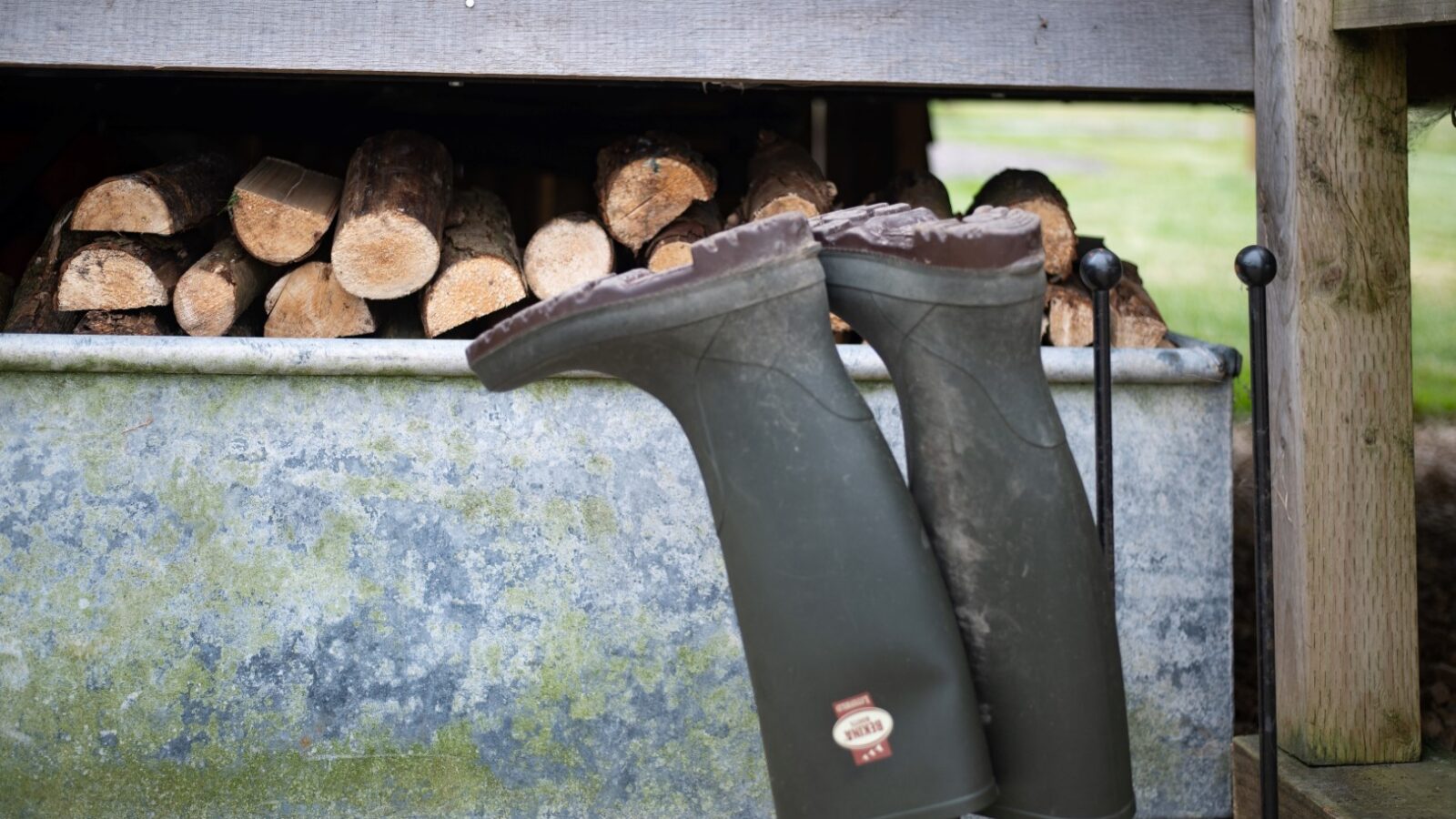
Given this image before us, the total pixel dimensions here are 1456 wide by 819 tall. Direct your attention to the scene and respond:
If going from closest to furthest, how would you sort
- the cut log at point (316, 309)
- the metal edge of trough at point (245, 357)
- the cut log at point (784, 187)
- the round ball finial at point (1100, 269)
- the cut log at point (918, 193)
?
the round ball finial at point (1100, 269) → the metal edge of trough at point (245, 357) → the cut log at point (316, 309) → the cut log at point (784, 187) → the cut log at point (918, 193)

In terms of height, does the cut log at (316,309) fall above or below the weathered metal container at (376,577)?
above

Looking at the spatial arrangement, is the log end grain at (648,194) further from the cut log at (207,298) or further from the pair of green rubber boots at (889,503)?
the pair of green rubber boots at (889,503)

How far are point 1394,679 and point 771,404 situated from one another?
50.2 inches

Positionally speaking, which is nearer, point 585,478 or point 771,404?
point 771,404

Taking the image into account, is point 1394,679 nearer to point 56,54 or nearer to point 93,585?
point 93,585

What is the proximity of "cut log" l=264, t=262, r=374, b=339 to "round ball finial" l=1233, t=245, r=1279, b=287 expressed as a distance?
130cm

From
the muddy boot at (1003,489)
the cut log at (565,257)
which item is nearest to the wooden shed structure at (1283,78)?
the cut log at (565,257)

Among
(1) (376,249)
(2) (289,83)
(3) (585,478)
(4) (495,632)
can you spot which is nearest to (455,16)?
(1) (376,249)

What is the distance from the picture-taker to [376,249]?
6.57ft

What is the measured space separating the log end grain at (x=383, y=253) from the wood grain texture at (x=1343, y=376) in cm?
128

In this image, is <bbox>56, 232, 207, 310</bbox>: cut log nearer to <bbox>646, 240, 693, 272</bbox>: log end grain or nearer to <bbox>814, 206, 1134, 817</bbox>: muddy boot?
<bbox>646, 240, 693, 272</bbox>: log end grain

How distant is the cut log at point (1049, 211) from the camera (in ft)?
7.34

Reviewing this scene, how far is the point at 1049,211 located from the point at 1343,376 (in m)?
0.56

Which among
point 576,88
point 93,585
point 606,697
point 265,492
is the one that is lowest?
point 606,697
